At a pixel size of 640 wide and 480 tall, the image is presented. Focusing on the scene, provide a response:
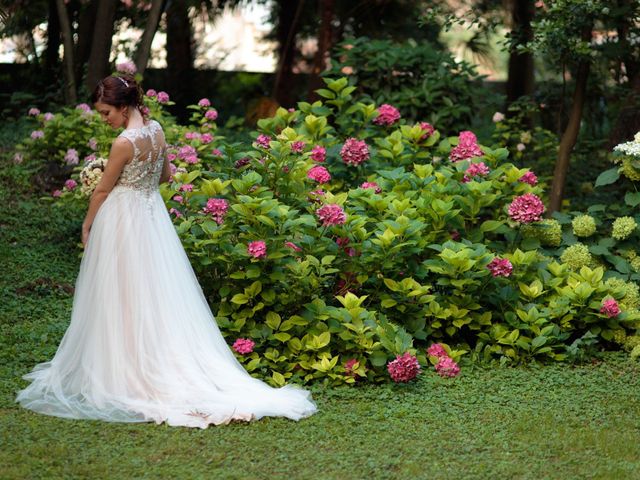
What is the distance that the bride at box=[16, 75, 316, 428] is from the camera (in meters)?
4.98

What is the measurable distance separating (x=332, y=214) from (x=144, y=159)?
1172 millimetres

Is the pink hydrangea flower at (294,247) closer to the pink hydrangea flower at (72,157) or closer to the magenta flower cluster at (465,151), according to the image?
the magenta flower cluster at (465,151)

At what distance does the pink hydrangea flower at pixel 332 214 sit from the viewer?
568 centimetres

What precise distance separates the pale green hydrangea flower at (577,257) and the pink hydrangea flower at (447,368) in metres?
1.28

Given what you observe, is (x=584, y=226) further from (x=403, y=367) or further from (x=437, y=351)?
(x=403, y=367)

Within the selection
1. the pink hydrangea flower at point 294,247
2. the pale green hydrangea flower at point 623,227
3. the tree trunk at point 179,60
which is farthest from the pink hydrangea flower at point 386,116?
the tree trunk at point 179,60

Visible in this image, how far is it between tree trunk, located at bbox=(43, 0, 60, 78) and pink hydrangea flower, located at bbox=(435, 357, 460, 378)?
820cm

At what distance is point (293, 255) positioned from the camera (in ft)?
19.0

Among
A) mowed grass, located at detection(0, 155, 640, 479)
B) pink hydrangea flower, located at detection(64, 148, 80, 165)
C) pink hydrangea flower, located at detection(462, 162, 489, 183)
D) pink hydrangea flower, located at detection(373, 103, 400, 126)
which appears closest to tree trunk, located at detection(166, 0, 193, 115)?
pink hydrangea flower, located at detection(64, 148, 80, 165)

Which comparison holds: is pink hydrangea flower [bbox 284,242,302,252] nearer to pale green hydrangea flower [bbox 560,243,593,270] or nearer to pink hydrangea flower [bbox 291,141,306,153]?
pink hydrangea flower [bbox 291,141,306,153]

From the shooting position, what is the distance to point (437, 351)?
5832 mm

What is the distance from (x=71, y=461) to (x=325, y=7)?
27.2 ft

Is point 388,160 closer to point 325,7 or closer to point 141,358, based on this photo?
point 141,358

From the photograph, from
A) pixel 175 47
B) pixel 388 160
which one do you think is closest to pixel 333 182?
pixel 388 160
